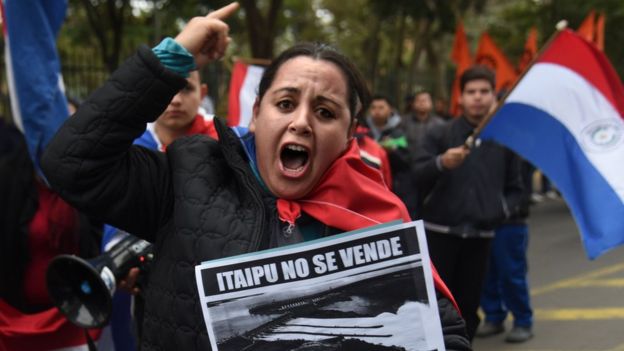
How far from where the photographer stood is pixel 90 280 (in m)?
2.92

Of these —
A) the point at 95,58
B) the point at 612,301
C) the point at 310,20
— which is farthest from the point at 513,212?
the point at 310,20

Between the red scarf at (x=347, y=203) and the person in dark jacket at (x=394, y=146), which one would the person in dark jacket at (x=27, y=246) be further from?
the person in dark jacket at (x=394, y=146)

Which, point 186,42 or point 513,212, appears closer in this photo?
point 186,42

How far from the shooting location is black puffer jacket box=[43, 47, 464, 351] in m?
1.80

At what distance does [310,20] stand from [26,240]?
2778cm

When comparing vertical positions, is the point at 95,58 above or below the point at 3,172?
above

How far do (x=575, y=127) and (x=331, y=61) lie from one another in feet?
11.0

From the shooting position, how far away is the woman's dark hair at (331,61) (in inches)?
79.3

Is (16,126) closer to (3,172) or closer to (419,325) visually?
(3,172)

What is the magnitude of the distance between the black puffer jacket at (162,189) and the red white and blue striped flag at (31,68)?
1.75 metres

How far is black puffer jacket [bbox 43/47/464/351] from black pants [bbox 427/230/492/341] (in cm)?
342

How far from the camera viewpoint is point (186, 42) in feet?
6.23

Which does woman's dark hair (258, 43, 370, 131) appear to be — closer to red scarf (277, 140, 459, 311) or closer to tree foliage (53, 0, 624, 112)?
red scarf (277, 140, 459, 311)

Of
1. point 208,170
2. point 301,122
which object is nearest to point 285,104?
point 301,122
